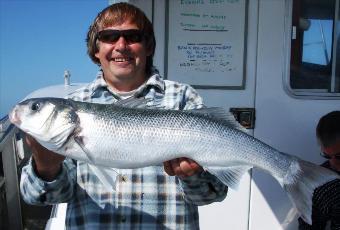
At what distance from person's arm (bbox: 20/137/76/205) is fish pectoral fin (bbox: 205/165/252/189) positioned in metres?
0.82

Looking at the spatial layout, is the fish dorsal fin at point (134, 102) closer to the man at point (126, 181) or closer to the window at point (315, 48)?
the man at point (126, 181)

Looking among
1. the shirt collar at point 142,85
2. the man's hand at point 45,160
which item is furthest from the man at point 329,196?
the man's hand at point 45,160

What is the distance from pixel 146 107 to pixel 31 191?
2.66 ft

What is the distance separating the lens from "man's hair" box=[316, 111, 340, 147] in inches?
155

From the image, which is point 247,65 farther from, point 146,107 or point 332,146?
point 146,107

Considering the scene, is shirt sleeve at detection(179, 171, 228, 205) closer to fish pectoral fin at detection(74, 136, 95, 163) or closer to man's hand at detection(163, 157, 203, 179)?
man's hand at detection(163, 157, 203, 179)

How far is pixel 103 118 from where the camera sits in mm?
2443

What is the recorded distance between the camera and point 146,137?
2.46 m

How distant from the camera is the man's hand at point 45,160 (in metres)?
2.45

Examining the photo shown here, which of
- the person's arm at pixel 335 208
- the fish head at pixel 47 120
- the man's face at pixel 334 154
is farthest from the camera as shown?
the man's face at pixel 334 154

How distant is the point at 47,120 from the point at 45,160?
0.22 m

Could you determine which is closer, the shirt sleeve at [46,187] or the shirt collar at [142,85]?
the shirt sleeve at [46,187]

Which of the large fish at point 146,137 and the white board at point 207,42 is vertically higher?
the white board at point 207,42

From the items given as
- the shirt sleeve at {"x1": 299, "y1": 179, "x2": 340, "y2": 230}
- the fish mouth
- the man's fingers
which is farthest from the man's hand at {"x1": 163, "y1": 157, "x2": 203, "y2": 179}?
the shirt sleeve at {"x1": 299, "y1": 179, "x2": 340, "y2": 230}
